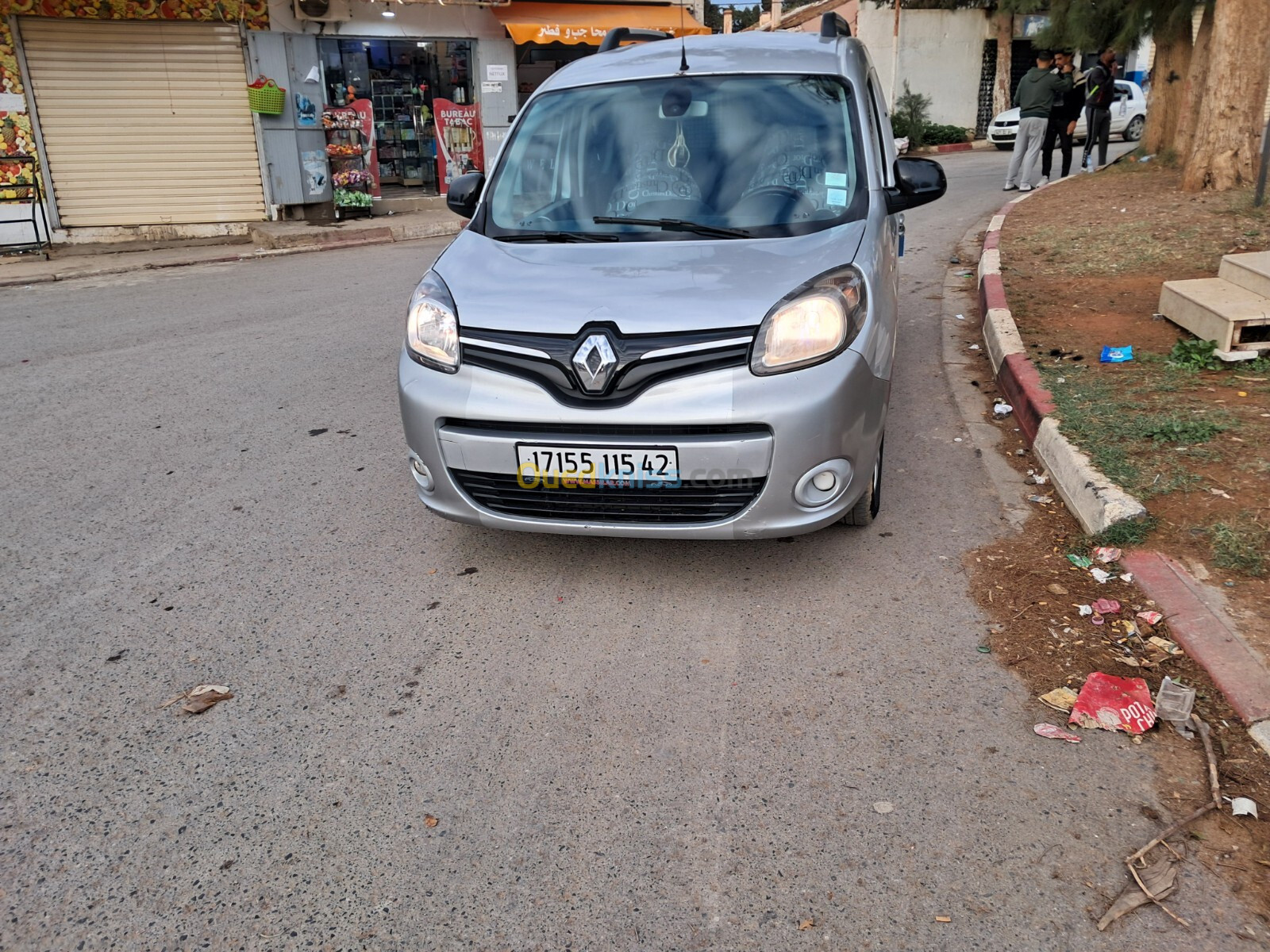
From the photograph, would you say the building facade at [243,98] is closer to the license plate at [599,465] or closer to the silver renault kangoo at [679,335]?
the silver renault kangoo at [679,335]

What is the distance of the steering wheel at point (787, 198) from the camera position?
13.4ft

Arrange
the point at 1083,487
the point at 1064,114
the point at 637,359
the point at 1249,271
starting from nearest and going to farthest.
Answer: the point at 637,359 → the point at 1083,487 → the point at 1249,271 → the point at 1064,114

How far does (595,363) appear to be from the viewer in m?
3.31

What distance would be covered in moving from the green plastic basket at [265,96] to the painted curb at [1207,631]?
14.8 m

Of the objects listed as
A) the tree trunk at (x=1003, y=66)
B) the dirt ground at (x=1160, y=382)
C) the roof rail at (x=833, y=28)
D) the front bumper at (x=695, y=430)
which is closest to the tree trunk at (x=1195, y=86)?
the dirt ground at (x=1160, y=382)

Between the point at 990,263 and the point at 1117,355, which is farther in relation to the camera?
the point at 990,263

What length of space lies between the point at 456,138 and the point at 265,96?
132 inches

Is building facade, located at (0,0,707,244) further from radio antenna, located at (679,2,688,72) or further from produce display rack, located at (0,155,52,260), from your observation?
radio antenna, located at (679,2,688,72)

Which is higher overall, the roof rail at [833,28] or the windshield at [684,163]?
the roof rail at [833,28]

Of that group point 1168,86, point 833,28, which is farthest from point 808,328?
point 1168,86

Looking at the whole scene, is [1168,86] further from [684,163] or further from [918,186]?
[684,163]

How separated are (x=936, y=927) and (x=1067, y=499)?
8.55 ft

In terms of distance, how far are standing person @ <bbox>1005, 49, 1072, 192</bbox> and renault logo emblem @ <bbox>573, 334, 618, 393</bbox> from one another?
12.8 meters

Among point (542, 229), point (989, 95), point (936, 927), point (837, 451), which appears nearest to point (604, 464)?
point (837, 451)
